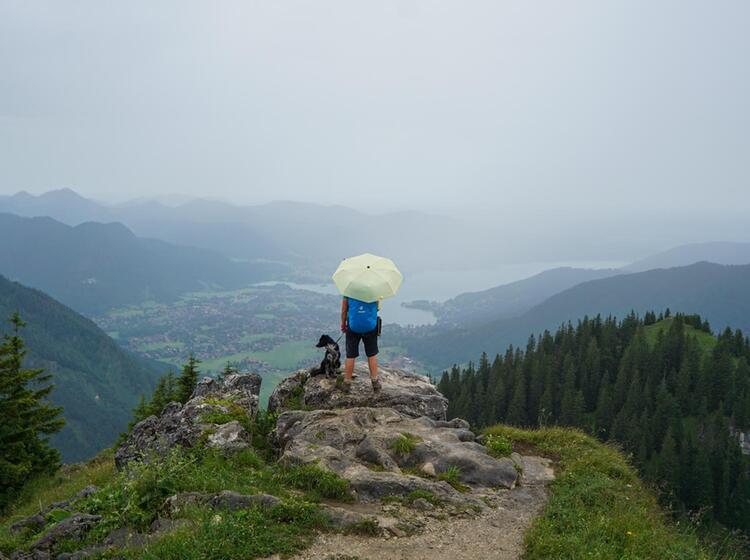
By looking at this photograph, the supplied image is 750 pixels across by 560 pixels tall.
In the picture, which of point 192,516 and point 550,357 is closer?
point 192,516

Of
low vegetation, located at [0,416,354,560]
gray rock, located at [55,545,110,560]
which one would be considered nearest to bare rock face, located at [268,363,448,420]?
low vegetation, located at [0,416,354,560]

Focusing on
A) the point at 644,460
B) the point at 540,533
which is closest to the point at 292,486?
the point at 540,533

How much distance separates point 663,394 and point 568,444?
315 feet

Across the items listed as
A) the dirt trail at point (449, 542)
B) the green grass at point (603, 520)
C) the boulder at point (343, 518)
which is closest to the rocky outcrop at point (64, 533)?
the dirt trail at point (449, 542)

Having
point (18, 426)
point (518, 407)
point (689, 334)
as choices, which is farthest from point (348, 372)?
point (689, 334)

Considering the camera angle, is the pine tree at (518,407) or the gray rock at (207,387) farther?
the pine tree at (518,407)

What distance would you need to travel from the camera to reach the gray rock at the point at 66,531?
8734 mm

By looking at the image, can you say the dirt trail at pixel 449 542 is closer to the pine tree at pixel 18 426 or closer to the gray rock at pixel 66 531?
the gray rock at pixel 66 531

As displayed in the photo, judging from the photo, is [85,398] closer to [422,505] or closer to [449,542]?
[422,505]

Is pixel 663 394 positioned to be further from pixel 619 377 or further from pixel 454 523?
pixel 454 523

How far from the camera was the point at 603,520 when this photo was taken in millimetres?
9086

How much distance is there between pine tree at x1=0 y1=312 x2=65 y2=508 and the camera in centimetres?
2291

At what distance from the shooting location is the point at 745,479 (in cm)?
8056

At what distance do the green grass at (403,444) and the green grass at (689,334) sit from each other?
4973 inches
